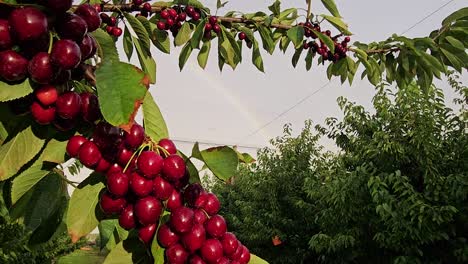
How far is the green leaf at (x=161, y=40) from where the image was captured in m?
1.09

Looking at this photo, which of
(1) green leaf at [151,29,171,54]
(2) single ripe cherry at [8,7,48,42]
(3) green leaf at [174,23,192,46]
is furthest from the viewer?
(3) green leaf at [174,23,192,46]

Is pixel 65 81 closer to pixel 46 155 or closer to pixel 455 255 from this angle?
pixel 46 155

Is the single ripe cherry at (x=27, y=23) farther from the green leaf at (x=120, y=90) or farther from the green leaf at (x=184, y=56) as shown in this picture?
the green leaf at (x=184, y=56)

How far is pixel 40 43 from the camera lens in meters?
0.36

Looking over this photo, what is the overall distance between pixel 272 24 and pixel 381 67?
48cm

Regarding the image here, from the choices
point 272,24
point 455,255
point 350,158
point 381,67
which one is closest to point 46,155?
point 272,24

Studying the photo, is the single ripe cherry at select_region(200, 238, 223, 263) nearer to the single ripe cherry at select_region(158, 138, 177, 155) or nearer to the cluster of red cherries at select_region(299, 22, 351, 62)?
the single ripe cherry at select_region(158, 138, 177, 155)

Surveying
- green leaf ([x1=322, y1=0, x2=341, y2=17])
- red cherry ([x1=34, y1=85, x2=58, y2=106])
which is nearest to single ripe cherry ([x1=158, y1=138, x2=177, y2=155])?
red cherry ([x1=34, y1=85, x2=58, y2=106])

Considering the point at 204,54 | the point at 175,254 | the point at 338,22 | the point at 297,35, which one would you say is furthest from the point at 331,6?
the point at 175,254

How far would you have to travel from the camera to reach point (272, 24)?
1.28 meters

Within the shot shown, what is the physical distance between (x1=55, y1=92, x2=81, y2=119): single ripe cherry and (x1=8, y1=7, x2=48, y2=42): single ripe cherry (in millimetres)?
52

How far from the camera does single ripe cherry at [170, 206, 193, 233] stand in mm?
361

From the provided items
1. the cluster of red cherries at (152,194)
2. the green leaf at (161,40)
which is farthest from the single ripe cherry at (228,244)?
the green leaf at (161,40)

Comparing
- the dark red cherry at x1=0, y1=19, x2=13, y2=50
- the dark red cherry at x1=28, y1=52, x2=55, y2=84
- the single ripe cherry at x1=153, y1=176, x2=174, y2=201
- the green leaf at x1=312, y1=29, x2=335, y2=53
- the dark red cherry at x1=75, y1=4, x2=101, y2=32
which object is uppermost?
the dark red cherry at x1=75, y1=4, x2=101, y2=32
